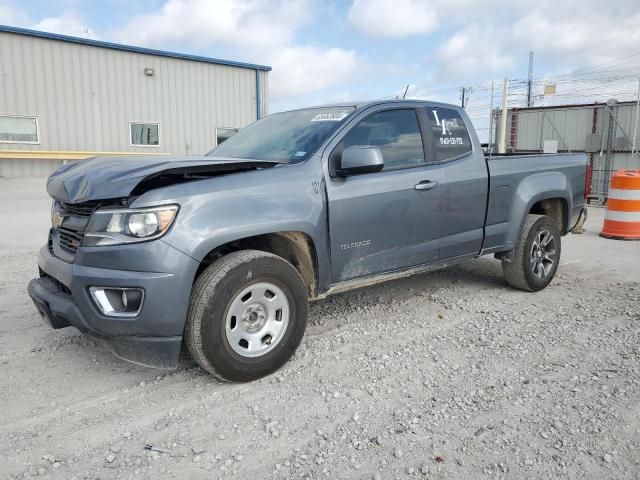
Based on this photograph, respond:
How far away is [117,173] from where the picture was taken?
3.08 meters

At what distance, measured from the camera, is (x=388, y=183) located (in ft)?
13.0

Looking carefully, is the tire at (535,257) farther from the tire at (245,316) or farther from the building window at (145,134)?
the building window at (145,134)

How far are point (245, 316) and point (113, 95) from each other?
1661cm

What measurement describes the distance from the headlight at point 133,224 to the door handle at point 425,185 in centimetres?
198

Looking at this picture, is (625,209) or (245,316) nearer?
(245,316)

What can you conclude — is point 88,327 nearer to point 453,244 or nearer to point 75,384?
point 75,384

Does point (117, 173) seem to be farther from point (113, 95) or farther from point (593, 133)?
point (113, 95)

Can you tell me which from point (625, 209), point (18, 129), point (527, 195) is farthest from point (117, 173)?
point (18, 129)

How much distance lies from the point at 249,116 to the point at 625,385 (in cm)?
1895

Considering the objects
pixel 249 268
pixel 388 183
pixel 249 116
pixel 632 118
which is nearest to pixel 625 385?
pixel 388 183

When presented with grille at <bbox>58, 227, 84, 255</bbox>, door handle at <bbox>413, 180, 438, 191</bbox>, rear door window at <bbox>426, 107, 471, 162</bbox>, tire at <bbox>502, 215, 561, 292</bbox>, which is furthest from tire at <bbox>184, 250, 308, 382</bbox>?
tire at <bbox>502, 215, 561, 292</bbox>

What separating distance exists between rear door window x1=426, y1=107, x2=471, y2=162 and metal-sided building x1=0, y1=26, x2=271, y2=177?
15195 mm

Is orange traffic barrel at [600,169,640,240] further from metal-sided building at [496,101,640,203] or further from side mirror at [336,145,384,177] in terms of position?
side mirror at [336,145,384,177]

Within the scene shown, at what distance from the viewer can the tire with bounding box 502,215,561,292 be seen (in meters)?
5.15
